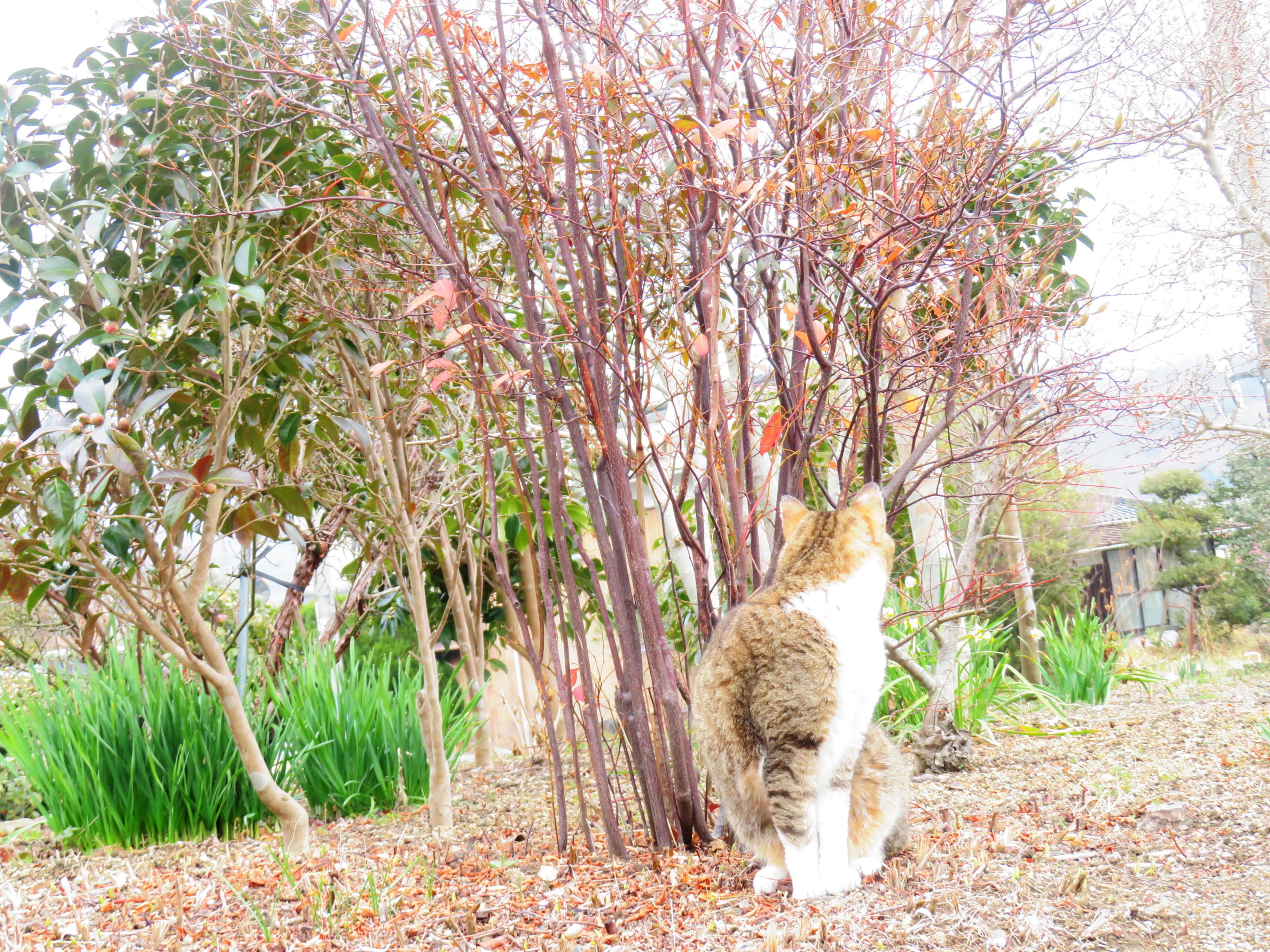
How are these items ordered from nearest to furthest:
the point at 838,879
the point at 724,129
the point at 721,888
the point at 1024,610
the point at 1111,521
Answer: the point at 724,129
the point at 838,879
the point at 721,888
the point at 1024,610
the point at 1111,521

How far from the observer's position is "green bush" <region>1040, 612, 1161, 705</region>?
4.89m

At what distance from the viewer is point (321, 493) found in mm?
4488

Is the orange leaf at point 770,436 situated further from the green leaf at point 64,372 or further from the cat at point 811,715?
the green leaf at point 64,372

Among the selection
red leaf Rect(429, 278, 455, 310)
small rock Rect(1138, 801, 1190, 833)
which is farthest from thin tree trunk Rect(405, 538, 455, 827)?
small rock Rect(1138, 801, 1190, 833)

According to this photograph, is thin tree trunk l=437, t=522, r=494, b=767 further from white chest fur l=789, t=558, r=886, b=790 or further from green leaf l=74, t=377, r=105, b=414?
white chest fur l=789, t=558, r=886, b=790

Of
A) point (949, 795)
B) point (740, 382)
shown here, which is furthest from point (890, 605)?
point (740, 382)

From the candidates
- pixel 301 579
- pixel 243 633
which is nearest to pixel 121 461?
pixel 243 633

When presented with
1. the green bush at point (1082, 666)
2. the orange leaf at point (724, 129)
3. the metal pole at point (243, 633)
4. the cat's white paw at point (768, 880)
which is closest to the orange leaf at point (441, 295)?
the orange leaf at point (724, 129)

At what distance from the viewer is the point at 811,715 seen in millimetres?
1878

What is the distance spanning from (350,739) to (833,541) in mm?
2331

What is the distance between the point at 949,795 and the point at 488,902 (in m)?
1.76

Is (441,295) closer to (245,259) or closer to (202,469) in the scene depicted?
(245,259)

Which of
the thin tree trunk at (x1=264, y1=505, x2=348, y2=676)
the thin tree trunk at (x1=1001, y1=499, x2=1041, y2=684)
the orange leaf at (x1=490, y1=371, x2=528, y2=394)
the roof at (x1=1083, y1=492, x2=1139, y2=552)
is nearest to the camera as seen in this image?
the orange leaf at (x1=490, y1=371, x2=528, y2=394)

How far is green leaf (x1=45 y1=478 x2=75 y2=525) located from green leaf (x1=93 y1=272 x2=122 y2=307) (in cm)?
50
